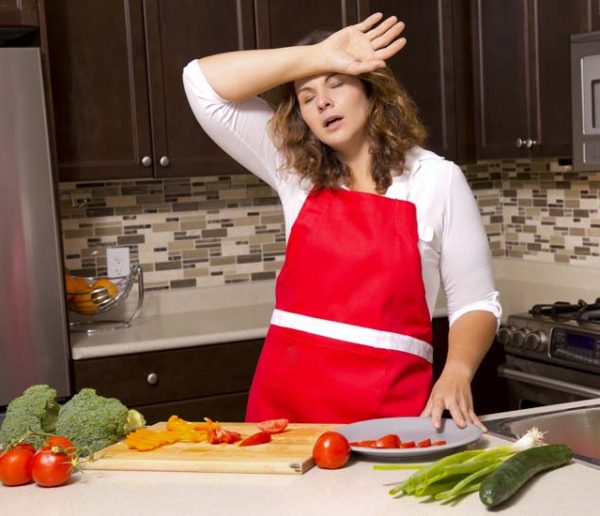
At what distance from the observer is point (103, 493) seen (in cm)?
167

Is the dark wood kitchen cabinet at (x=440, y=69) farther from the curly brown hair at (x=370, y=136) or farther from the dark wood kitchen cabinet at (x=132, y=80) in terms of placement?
the curly brown hair at (x=370, y=136)

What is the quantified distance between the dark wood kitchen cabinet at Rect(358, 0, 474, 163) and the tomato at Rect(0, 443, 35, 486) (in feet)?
8.09

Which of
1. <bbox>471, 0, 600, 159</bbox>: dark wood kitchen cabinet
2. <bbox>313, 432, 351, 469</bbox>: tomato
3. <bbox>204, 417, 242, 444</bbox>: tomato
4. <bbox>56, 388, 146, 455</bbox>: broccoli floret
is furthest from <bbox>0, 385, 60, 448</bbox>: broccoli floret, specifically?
<bbox>471, 0, 600, 159</bbox>: dark wood kitchen cabinet

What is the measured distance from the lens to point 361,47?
2.14 metres

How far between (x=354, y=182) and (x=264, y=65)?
34 cm

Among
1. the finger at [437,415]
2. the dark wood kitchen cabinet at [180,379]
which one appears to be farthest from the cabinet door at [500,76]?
the finger at [437,415]

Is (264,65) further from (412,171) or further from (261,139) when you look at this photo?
(412,171)

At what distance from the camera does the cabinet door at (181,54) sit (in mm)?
3469

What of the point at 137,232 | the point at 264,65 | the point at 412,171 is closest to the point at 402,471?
the point at 412,171

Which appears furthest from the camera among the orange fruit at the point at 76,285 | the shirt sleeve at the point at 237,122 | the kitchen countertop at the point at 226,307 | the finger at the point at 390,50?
the orange fruit at the point at 76,285

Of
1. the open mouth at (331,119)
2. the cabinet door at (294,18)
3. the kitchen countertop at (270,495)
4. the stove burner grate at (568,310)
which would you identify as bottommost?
the stove burner grate at (568,310)

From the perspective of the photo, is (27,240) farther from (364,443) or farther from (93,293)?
(364,443)

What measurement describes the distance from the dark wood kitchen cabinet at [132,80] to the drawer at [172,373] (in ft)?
2.06

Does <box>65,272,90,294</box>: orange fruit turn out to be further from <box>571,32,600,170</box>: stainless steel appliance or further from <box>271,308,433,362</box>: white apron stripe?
<box>571,32,600,170</box>: stainless steel appliance
